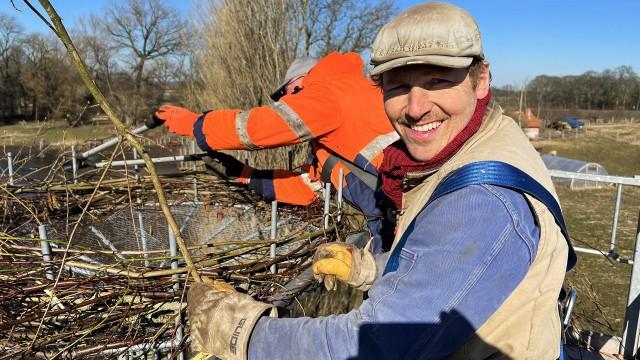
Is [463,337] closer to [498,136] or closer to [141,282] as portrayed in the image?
[498,136]

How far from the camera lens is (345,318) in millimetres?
1186

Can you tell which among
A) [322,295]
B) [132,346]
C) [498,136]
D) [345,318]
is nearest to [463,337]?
[345,318]

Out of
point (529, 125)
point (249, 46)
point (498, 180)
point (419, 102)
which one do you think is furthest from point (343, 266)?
point (529, 125)

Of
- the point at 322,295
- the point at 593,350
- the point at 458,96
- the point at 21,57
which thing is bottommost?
the point at 593,350

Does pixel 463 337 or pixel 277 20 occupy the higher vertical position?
pixel 277 20

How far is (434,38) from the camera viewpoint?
47.8 inches

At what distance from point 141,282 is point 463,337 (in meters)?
1.24

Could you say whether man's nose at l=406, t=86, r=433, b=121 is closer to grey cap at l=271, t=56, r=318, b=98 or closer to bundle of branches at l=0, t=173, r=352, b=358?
bundle of branches at l=0, t=173, r=352, b=358

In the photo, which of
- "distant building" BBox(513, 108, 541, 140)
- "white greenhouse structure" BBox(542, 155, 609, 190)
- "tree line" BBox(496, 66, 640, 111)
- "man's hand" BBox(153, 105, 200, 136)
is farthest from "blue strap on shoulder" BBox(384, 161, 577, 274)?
"tree line" BBox(496, 66, 640, 111)

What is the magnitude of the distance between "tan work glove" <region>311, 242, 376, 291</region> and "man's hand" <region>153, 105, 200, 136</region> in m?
1.65

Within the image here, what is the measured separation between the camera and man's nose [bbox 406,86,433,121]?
1.32 m

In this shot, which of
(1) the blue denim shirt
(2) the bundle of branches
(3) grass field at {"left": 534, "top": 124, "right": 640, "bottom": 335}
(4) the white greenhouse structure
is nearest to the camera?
(1) the blue denim shirt

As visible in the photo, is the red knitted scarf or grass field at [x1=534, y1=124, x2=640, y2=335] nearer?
the red knitted scarf

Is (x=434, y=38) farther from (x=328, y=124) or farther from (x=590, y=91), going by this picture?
(x=590, y=91)
